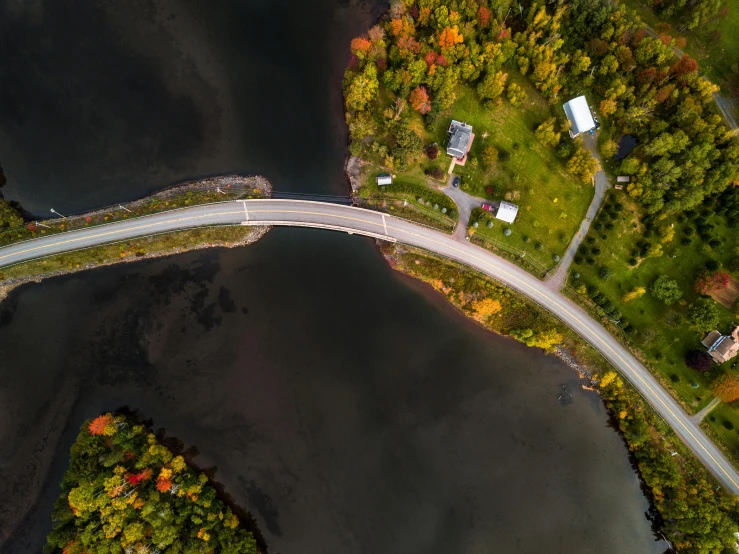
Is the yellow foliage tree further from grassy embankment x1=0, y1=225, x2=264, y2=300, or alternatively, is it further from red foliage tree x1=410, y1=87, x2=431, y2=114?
grassy embankment x1=0, y1=225, x2=264, y2=300

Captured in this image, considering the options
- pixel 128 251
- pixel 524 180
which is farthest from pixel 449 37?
pixel 128 251

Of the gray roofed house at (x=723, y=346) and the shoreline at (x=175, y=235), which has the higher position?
the shoreline at (x=175, y=235)

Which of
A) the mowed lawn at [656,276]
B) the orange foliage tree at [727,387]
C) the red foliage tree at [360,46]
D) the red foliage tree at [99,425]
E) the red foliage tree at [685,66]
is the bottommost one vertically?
the orange foliage tree at [727,387]

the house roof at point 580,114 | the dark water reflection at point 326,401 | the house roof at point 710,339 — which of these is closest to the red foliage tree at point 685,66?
the house roof at point 580,114

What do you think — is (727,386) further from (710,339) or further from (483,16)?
(483,16)

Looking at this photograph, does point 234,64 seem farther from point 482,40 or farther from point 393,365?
point 393,365

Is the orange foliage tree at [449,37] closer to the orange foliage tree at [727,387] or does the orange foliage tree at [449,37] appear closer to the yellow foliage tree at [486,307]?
the yellow foliage tree at [486,307]
